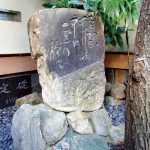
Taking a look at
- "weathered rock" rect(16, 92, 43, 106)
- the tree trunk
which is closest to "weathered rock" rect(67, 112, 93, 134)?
"weathered rock" rect(16, 92, 43, 106)

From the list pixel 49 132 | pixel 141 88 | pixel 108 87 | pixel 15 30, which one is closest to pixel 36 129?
pixel 49 132

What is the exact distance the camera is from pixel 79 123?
295 cm

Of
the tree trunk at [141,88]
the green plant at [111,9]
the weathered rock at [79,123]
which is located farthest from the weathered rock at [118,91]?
the tree trunk at [141,88]

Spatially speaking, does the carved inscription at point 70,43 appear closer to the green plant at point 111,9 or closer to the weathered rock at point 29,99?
the green plant at point 111,9

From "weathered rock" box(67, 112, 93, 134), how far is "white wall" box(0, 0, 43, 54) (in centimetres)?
166

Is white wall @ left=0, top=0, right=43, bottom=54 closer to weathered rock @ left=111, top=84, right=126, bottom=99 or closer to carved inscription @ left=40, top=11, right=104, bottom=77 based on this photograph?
carved inscription @ left=40, top=11, right=104, bottom=77

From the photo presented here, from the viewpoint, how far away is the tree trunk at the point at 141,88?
1.70m

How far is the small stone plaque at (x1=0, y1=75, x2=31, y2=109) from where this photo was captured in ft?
12.6

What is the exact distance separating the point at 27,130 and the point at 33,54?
80 cm

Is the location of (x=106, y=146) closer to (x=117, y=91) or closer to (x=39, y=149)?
(x=39, y=149)

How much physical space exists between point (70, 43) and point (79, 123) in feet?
2.96

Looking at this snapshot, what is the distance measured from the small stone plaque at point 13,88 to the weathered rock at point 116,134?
1.58 m

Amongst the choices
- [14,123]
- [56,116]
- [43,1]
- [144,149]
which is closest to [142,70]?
[144,149]

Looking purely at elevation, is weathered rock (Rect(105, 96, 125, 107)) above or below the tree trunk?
below
